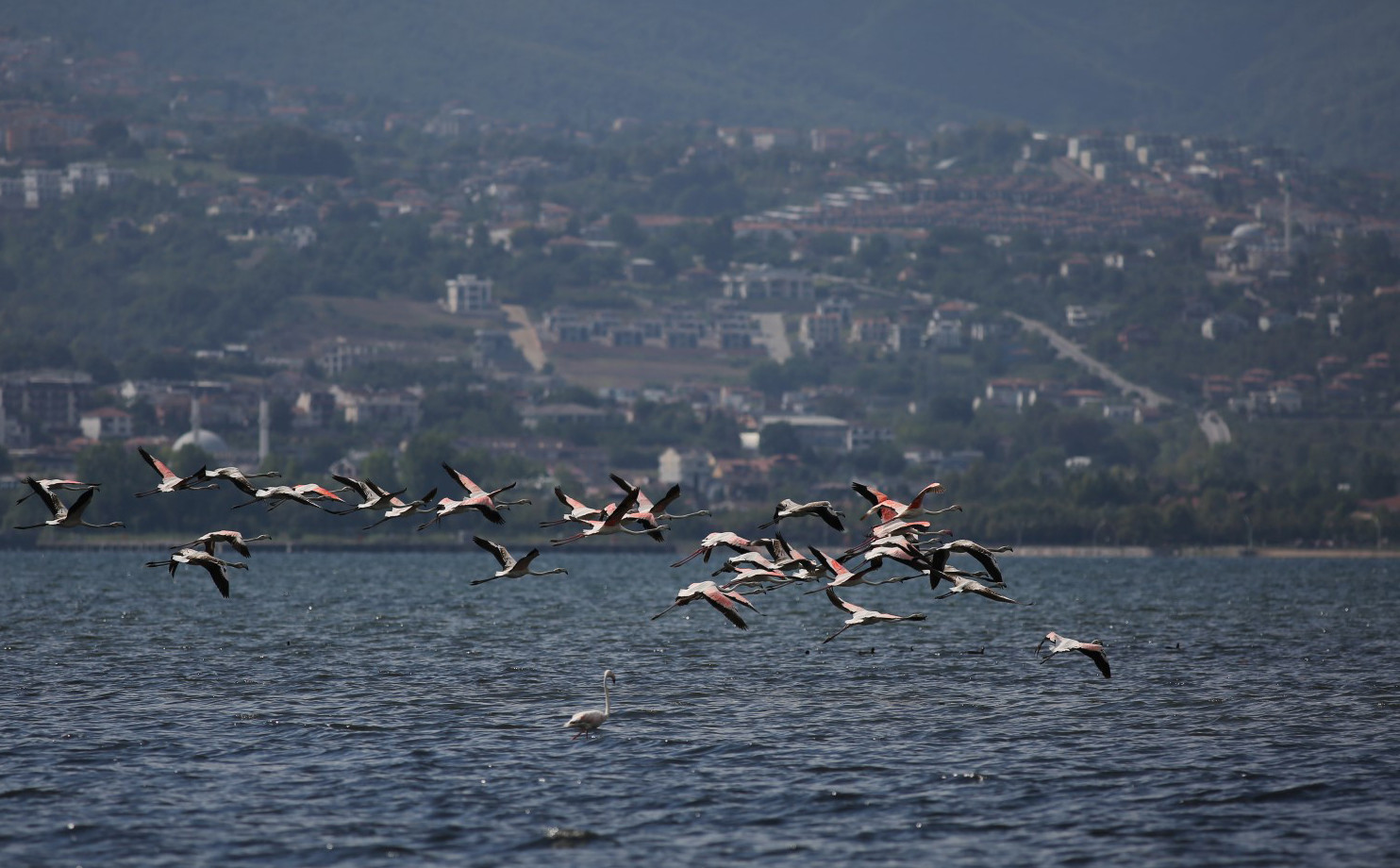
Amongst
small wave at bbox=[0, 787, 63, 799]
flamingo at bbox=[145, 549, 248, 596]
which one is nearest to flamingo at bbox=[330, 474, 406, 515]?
flamingo at bbox=[145, 549, 248, 596]

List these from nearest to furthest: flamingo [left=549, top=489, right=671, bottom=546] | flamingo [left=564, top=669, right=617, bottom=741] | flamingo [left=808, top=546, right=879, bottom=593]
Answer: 1. flamingo [left=549, top=489, right=671, bottom=546]
2. flamingo [left=808, top=546, right=879, bottom=593]
3. flamingo [left=564, top=669, right=617, bottom=741]

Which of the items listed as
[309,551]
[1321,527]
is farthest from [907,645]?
[1321,527]

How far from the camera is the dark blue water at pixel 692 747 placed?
90.3 feet

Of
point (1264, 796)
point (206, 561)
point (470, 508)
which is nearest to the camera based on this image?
point (1264, 796)

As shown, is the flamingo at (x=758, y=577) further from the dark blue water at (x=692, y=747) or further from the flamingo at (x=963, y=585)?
the dark blue water at (x=692, y=747)

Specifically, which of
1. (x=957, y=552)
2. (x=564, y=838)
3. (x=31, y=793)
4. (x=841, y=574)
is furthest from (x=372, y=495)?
(x=957, y=552)

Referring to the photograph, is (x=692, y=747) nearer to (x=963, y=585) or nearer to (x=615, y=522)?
(x=615, y=522)

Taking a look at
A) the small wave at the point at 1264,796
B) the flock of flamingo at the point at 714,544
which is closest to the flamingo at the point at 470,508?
the flock of flamingo at the point at 714,544

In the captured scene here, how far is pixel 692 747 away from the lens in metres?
34.2

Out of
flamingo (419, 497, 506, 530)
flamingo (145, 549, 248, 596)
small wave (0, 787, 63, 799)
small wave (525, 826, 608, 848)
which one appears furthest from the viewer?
flamingo (419, 497, 506, 530)

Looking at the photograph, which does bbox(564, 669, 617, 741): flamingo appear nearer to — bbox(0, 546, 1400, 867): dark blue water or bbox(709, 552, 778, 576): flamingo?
bbox(0, 546, 1400, 867): dark blue water

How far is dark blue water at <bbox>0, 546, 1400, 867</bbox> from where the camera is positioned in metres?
27.5

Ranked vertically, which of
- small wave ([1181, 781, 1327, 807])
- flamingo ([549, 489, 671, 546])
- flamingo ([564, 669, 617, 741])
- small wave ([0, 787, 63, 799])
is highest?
flamingo ([549, 489, 671, 546])

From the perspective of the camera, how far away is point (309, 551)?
530 ft
